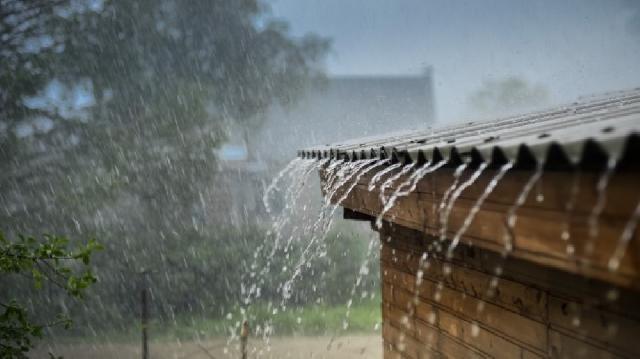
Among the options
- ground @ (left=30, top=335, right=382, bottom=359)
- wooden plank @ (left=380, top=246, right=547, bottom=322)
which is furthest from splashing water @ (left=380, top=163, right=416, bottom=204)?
ground @ (left=30, top=335, right=382, bottom=359)

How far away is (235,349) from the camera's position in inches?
580

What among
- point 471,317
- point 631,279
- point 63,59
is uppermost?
point 63,59

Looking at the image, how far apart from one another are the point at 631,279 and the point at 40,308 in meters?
19.2

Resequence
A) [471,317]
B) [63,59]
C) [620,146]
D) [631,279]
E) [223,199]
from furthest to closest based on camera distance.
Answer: [223,199] → [63,59] → [471,317] → [631,279] → [620,146]

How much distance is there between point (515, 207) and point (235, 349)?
1396 centimetres

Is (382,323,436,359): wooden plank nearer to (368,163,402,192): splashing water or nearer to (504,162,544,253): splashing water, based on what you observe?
(368,163,402,192): splashing water

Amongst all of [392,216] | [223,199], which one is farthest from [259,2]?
[392,216]

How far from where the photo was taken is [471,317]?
2.95 meters

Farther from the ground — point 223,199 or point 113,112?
point 113,112

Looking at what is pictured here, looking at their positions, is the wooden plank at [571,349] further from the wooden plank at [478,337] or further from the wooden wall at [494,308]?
the wooden plank at [478,337]

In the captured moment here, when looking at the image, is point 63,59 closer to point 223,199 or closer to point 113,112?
point 113,112

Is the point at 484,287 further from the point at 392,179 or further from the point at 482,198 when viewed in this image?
the point at 482,198

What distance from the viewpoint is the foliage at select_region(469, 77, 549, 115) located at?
151 ft

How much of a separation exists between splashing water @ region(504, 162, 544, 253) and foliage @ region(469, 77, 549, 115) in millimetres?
44020
